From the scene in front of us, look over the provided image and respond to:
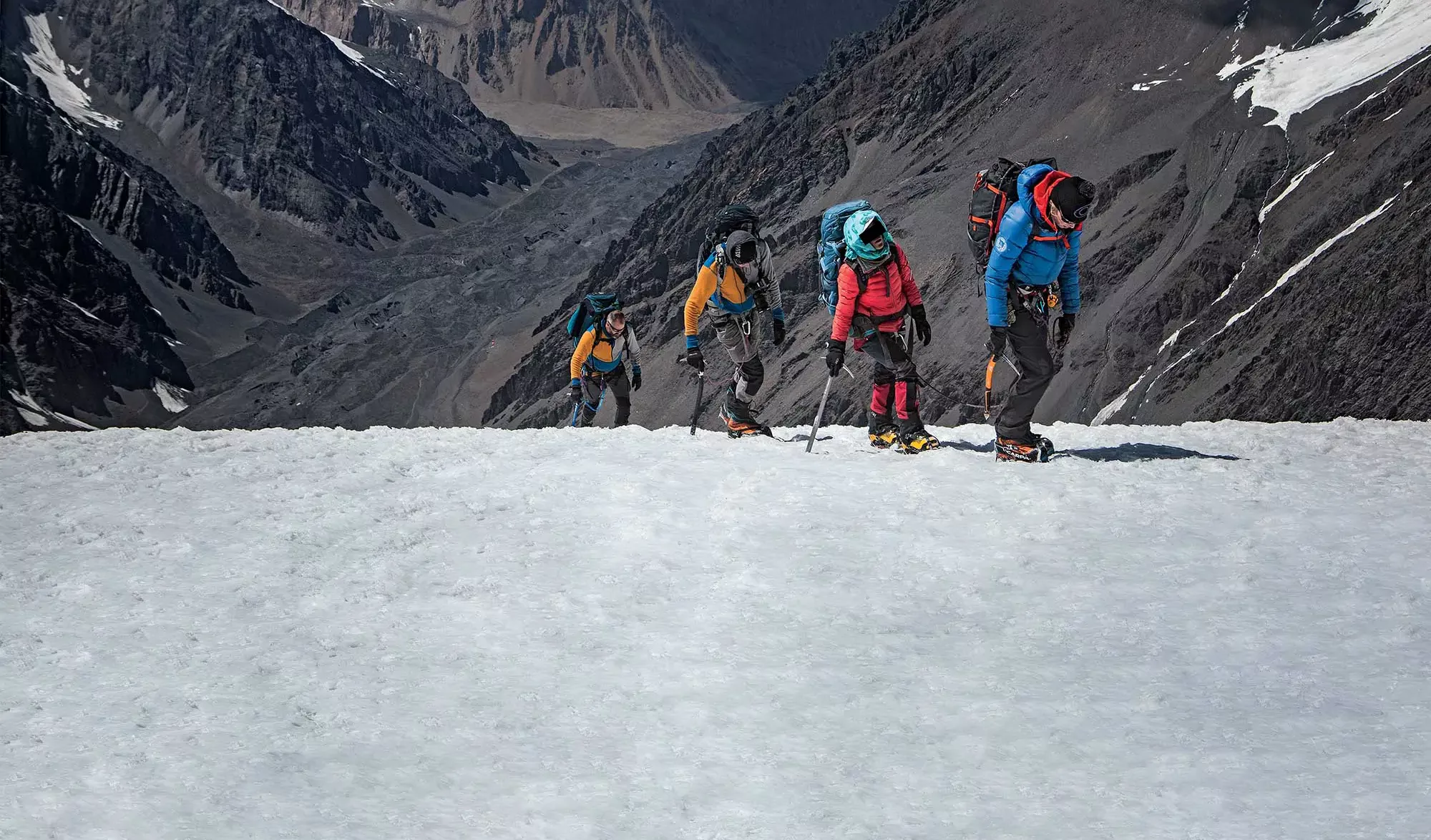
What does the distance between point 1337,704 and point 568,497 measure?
5659 millimetres

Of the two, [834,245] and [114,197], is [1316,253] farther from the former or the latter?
[114,197]

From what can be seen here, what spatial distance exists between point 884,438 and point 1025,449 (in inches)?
67.9

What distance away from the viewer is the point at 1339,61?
57188 mm

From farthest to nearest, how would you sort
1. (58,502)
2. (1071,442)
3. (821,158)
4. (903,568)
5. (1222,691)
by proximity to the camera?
(821,158), (1071,442), (58,502), (903,568), (1222,691)

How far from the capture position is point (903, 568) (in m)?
8.22

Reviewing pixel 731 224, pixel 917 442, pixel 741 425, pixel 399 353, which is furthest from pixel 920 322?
pixel 399 353

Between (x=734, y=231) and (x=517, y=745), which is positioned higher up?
(x=734, y=231)

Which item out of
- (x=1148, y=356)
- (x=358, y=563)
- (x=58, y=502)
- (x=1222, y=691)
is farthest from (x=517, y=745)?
(x=1148, y=356)

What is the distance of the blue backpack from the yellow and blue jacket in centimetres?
529

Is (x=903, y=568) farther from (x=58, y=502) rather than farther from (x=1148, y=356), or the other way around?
(x=1148, y=356)

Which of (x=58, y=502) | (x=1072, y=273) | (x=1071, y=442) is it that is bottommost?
(x=58, y=502)

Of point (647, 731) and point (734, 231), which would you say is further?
point (734, 231)

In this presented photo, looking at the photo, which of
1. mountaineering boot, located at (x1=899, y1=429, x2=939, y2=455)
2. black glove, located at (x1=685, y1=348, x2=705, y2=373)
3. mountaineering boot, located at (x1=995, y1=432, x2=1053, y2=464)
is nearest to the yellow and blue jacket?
black glove, located at (x1=685, y1=348, x2=705, y2=373)

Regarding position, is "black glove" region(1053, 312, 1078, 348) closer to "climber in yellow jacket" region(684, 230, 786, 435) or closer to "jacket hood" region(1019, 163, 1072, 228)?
"jacket hood" region(1019, 163, 1072, 228)
